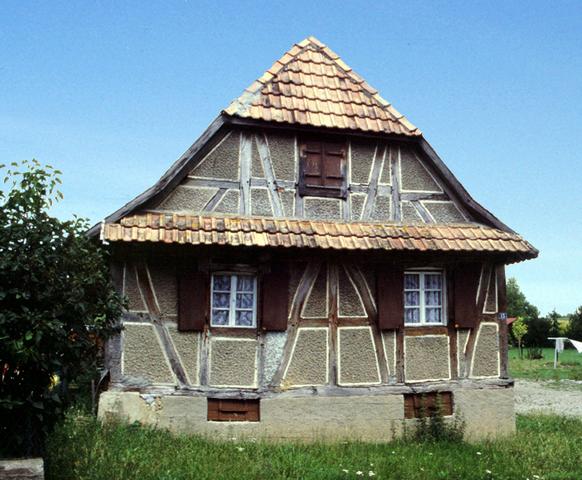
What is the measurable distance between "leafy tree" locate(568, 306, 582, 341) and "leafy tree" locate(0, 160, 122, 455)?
39.2 m

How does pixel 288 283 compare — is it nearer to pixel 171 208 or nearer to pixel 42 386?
pixel 171 208

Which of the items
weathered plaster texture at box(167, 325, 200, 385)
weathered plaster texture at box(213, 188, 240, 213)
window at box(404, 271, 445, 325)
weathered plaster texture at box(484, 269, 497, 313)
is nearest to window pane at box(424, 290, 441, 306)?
window at box(404, 271, 445, 325)

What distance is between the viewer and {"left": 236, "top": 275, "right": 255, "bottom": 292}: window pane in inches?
378

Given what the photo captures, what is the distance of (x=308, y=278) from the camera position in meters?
9.73

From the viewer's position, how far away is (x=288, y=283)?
31.4 ft

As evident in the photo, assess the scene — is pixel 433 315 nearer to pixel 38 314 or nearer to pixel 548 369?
pixel 38 314

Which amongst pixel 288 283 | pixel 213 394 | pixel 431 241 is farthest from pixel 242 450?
pixel 431 241

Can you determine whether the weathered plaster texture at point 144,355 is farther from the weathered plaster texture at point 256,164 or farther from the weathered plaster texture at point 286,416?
the weathered plaster texture at point 256,164

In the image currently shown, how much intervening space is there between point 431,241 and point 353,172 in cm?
185

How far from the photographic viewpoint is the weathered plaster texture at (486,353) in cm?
1053

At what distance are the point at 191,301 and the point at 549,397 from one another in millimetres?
12261

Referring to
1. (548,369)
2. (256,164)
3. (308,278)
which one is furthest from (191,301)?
(548,369)

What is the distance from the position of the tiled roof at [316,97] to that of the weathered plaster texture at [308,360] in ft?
11.7

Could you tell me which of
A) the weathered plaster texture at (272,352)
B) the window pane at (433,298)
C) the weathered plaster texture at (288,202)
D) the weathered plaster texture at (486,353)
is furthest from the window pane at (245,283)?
the weathered plaster texture at (486,353)
